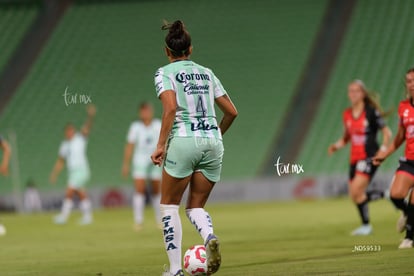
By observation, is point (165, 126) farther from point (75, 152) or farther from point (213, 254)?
point (75, 152)

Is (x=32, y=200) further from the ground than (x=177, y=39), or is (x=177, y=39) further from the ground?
(x=32, y=200)

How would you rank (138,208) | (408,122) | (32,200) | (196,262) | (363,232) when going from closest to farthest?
(196,262) < (408,122) < (363,232) < (138,208) < (32,200)

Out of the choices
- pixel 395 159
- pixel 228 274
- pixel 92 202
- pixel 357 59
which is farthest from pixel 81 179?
pixel 228 274

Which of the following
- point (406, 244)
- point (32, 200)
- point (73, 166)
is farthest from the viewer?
point (32, 200)

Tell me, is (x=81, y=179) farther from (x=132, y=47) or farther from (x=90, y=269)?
(x=90, y=269)

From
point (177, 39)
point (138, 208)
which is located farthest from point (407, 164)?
point (138, 208)

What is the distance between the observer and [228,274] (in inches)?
394

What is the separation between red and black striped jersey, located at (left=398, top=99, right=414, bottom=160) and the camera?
40.0 feet

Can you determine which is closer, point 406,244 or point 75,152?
point 406,244

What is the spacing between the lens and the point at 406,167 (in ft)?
40.5

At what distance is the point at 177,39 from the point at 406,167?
4.51 meters

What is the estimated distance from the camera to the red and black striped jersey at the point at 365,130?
16.2 meters

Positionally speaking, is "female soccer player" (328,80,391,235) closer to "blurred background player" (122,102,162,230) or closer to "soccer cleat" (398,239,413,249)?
"soccer cleat" (398,239,413,249)

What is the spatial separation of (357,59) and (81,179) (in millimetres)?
12666
